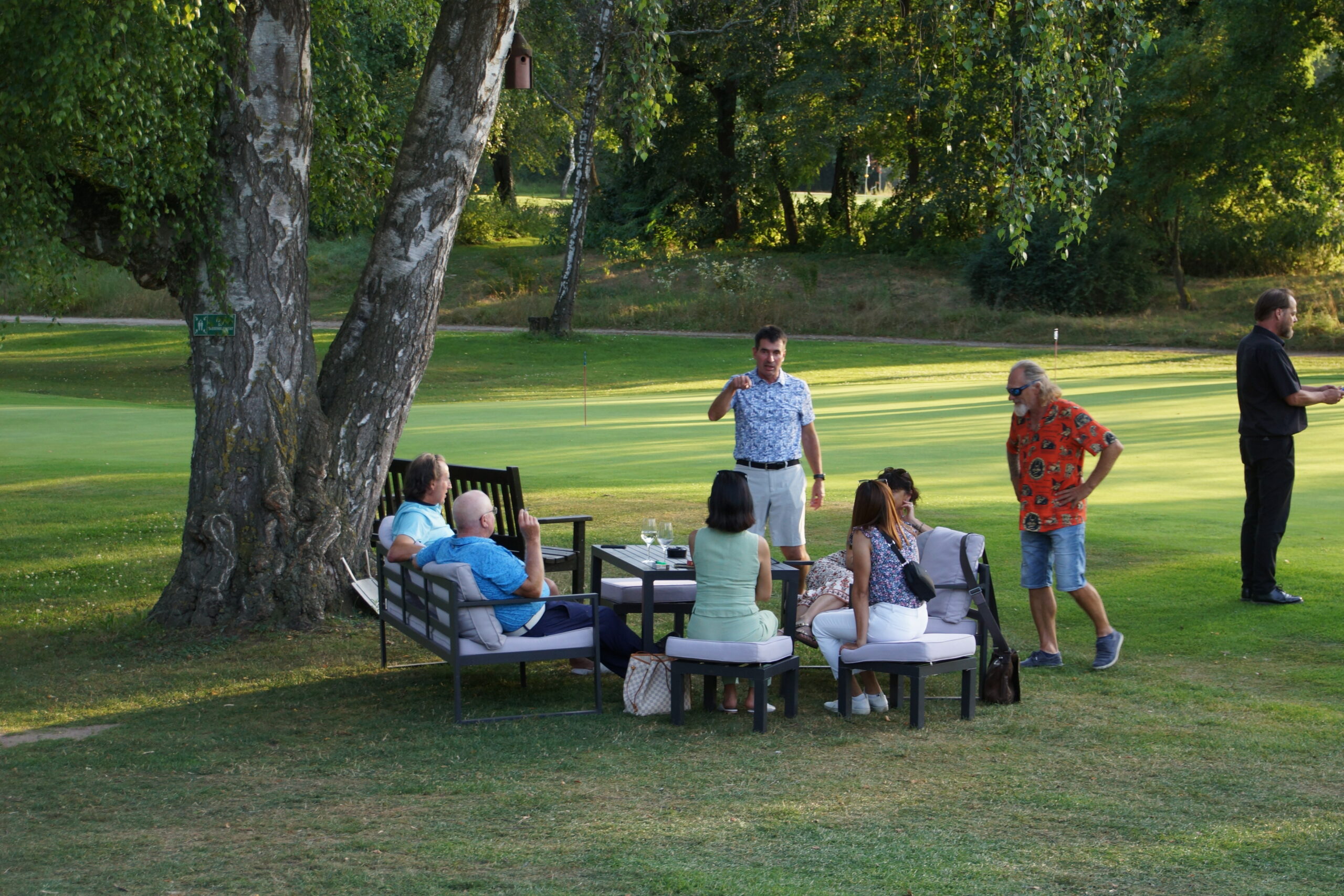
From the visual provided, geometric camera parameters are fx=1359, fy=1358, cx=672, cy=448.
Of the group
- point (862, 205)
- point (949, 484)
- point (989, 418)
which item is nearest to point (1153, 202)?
point (862, 205)

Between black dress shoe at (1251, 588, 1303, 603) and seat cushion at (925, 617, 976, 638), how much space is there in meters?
3.01

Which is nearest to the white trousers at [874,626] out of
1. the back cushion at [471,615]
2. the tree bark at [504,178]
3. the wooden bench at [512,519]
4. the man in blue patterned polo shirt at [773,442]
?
the back cushion at [471,615]

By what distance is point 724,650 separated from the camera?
6.49 metres

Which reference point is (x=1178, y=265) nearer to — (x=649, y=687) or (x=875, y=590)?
(x=875, y=590)

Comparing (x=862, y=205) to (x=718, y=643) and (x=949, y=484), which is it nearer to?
(x=949, y=484)

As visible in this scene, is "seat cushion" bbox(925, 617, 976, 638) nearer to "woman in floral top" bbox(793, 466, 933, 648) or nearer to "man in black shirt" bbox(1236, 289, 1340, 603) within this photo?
"woman in floral top" bbox(793, 466, 933, 648)

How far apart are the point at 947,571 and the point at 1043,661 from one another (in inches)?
43.4

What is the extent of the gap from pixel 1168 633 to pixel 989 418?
45.4 feet

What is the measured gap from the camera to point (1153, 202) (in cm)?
4475

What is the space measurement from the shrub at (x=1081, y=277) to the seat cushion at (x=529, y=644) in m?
39.5

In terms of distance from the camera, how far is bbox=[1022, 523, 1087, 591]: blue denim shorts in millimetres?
7723

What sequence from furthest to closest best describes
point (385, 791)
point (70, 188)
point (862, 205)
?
point (862, 205) < point (70, 188) < point (385, 791)

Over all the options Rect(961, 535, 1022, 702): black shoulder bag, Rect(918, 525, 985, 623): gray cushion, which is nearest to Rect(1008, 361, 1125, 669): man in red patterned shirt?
Rect(918, 525, 985, 623): gray cushion

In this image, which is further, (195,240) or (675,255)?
(675,255)
